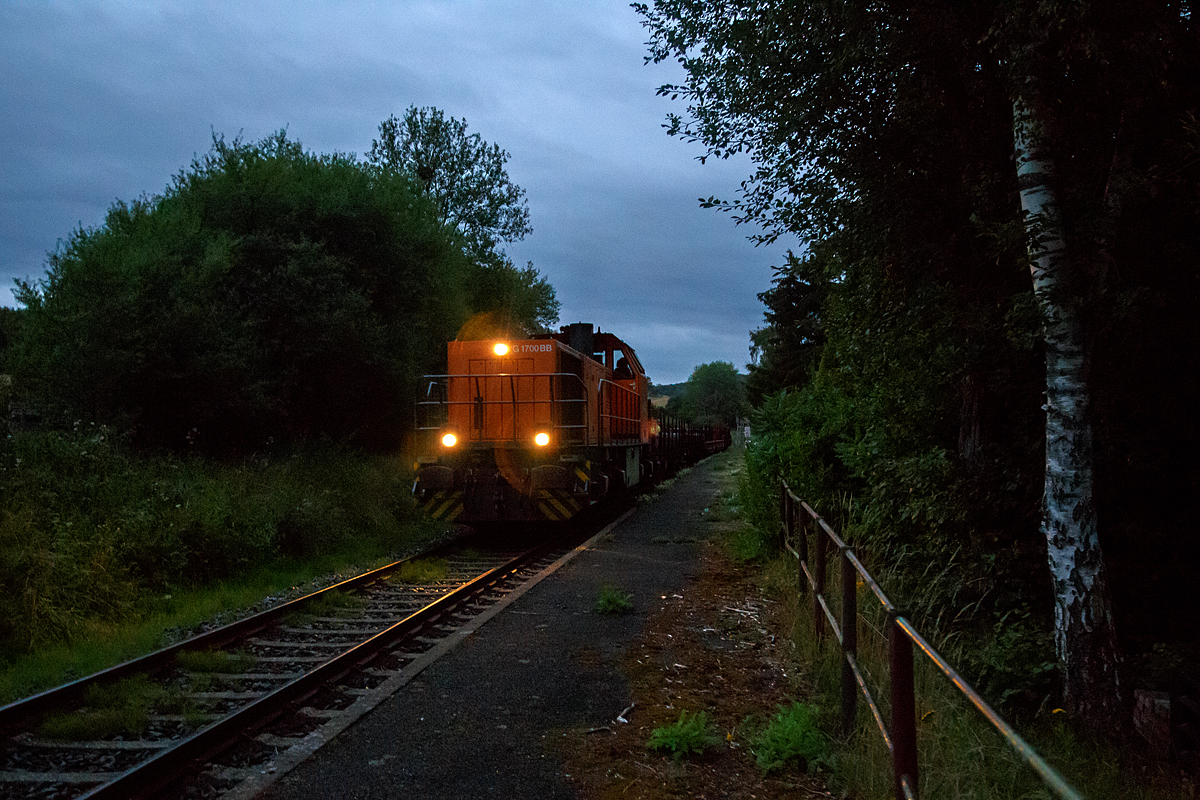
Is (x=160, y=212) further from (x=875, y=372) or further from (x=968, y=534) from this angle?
(x=968, y=534)

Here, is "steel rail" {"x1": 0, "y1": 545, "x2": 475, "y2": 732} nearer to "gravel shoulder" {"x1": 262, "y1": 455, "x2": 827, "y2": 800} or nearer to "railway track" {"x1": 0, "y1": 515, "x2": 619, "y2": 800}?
"railway track" {"x1": 0, "y1": 515, "x2": 619, "y2": 800}

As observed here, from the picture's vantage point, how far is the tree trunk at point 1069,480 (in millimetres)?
4816

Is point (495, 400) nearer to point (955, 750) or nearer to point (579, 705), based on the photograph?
point (579, 705)

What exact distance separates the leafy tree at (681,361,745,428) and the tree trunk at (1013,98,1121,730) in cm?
8448

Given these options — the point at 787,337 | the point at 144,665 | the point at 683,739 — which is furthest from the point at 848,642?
the point at 787,337

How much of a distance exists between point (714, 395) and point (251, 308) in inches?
4511

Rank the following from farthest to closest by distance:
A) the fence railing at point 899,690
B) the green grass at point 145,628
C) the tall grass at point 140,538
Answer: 1. the tall grass at point 140,538
2. the green grass at point 145,628
3. the fence railing at point 899,690

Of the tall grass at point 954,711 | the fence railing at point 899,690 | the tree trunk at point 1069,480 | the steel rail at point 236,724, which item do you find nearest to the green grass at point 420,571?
the steel rail at point 236,724

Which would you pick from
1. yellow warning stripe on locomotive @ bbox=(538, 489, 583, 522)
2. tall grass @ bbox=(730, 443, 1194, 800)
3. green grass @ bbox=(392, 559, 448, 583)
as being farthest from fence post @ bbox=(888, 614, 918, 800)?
yellow warning stripe on locomotive @ bbox=(538, 489, 583, 522)

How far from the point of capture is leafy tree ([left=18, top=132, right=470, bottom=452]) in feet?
43.1

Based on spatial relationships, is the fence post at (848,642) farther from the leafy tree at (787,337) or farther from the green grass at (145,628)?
the leafy tree at (787,337)

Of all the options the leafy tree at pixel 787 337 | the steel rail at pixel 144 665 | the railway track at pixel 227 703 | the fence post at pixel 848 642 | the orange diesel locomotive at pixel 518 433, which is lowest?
the railway track at pixel 227 703

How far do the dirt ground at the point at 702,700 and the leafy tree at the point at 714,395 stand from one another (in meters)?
81.8

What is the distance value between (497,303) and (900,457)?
25.2 metres
